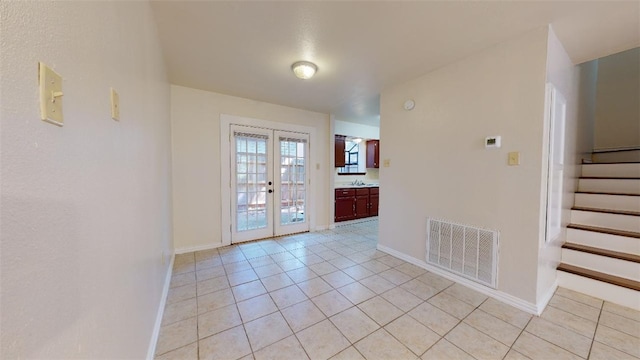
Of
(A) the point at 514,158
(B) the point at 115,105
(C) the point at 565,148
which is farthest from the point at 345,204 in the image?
(B) the point at 115,105

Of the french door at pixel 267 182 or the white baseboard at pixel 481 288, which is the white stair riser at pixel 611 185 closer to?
the white baseboard at pixel 481 288

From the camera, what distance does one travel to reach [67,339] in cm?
58

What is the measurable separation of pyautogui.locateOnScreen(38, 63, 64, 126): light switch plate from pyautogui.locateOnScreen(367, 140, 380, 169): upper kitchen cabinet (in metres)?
5.67

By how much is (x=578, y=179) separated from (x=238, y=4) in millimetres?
4439

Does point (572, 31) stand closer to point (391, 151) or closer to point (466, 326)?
point (391, 151)

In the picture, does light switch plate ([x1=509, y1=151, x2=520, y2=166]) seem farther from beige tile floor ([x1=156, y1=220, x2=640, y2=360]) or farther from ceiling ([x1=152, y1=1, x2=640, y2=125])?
beige tile floor ([x1=156, y1=220, x2=640, y2=360])

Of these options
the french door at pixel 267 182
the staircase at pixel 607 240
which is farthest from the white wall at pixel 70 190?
the staircase at pixel 607 240

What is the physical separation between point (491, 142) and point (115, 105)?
2.75m

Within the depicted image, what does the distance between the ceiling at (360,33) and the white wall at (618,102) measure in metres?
2.19

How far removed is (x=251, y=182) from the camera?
12.5 feet

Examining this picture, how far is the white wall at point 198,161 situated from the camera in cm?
322

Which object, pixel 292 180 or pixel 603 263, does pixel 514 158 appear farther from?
pixel 292 180

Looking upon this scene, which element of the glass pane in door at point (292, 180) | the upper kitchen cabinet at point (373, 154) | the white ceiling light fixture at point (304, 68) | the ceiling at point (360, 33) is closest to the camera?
the ceiling at point (360, 33)

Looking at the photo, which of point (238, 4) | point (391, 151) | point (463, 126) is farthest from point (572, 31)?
point (238, 4)
